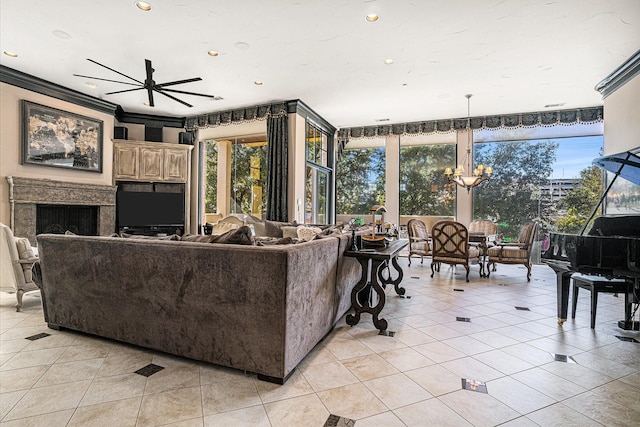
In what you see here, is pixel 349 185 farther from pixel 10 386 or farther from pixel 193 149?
pixel 10 386

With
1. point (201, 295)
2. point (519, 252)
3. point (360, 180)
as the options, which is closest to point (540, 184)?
point (519, 252)

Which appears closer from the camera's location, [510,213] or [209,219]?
[510,213]

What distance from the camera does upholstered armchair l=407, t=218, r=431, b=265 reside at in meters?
6.03

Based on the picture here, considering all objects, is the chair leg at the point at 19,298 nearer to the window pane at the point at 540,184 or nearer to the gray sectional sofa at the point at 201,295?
the gray sectional sofa at the point at 201,295

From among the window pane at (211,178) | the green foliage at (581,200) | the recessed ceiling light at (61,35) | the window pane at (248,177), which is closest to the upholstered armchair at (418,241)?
the green foliage at (581,200)

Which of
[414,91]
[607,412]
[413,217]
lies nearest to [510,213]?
[413,217]

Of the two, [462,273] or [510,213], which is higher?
[510,213]

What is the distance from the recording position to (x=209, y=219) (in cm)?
775

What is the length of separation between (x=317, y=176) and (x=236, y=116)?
2.31m

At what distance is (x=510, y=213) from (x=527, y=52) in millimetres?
3929

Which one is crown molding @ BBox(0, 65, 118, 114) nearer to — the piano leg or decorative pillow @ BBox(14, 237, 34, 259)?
decorative pillow @ BBox(14, 237, 34, 259)

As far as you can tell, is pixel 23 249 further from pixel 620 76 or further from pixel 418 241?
pixel 620 76

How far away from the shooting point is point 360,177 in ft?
28.0

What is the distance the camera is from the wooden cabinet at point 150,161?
6.84m
